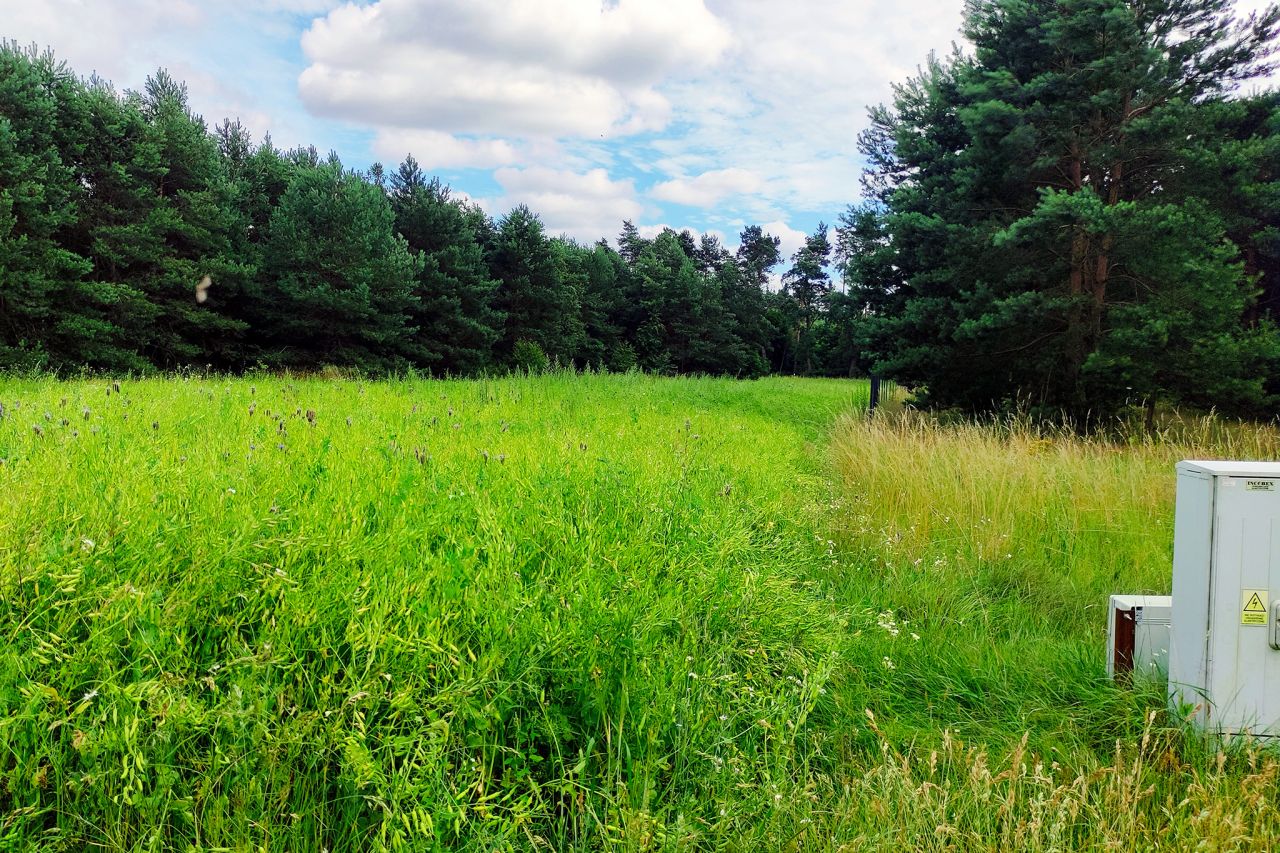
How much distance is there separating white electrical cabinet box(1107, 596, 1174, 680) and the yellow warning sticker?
1.35 ft

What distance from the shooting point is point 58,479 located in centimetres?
297

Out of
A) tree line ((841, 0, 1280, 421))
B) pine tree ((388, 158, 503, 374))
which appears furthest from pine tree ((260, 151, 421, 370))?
tree line ((841, 0, 1280, 421))

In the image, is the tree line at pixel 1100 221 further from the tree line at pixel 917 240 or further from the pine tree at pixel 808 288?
the pine tree at pixel 808 288

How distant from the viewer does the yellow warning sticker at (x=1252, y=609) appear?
2436 mm

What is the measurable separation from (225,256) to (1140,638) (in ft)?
84.6

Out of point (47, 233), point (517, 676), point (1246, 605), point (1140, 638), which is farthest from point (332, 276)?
point (1246, 605)

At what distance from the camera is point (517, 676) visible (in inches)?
82.0

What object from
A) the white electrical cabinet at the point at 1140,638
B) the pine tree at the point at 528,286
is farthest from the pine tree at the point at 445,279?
the white electrical cabinet at the point at 1140,638

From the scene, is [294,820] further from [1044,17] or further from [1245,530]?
[1044,17]

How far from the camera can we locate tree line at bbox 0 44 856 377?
18062mm

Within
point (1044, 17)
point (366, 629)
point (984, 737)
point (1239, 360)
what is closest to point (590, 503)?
point (366, 629)

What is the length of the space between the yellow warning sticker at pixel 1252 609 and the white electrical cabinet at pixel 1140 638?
1.35ft

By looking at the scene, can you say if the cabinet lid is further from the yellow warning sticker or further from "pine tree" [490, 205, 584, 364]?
"pine tree" [490, 205, 584, 364]

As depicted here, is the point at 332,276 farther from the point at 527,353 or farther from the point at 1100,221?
the point at 1100,221
